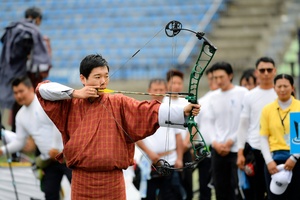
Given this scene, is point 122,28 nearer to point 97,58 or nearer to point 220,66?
point 220,66

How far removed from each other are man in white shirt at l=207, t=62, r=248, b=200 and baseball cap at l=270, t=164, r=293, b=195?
4.23 feet

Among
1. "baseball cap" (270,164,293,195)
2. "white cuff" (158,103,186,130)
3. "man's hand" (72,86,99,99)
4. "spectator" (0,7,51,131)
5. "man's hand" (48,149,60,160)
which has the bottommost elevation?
"baseball cap" (270,164,293,195)

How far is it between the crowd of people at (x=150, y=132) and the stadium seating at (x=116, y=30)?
8.21m

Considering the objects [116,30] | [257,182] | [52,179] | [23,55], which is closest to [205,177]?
[257,182]

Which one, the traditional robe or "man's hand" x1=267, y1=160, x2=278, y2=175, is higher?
the traditional robe

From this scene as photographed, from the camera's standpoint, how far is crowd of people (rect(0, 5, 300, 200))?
20.5 ft

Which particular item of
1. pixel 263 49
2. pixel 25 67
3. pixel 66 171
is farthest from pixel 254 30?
pixel 66 171

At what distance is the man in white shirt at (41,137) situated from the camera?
937cm

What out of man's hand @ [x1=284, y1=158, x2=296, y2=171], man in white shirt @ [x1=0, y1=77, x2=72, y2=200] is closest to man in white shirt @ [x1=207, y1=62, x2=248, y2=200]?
man's hand @ [x1=284, y1=158, x2=296, y2=171]

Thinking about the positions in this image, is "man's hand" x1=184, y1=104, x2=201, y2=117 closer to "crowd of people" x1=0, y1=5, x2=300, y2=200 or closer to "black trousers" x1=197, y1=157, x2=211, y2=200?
"crowd of people" x1=0, y1=5, x2=300, y2=200

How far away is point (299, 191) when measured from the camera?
27.1 ft

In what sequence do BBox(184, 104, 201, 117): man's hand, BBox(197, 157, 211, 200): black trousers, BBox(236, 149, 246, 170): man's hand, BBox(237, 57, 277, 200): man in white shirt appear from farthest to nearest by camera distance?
BBox(197, 157, 211, 200): black trousers < BBox(236, 149, 246, 170): man's hand < BBox(237, 57, 277, 200): man in white shirt < BBox(184, 104, 201, 117): man's hand

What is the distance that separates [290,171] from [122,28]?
1319 cm

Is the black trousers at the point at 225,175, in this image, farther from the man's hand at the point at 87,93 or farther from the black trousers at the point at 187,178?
the man's hand at the point at 87,93
